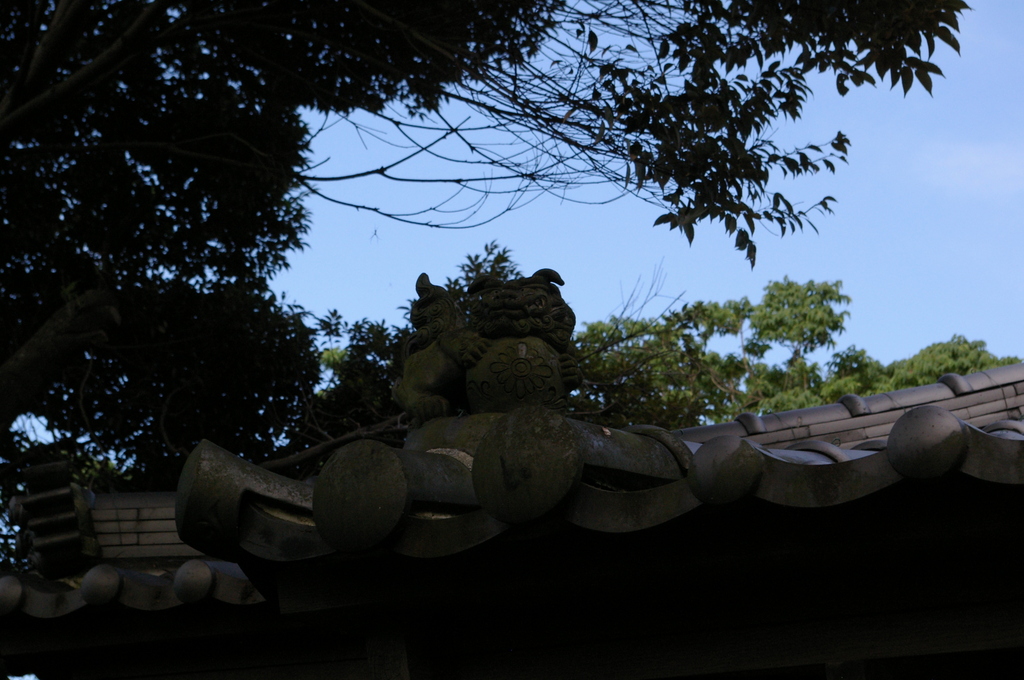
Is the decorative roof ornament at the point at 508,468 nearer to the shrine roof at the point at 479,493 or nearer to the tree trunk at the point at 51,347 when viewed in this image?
the shrine roof at the point at 479,493

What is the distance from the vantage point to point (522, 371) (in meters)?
3.24

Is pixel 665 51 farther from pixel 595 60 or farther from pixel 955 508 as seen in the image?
pixel 955 508

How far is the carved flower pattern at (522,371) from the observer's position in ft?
10.6

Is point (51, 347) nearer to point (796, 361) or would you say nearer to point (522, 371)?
point (522, 371)

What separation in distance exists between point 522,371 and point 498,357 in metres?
0.10

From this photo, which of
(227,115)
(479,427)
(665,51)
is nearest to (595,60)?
(665,51)

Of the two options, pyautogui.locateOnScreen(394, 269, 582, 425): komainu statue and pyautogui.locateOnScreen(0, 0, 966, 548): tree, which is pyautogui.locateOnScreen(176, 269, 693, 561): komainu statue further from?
pyautogui.locateOnScreen(0, 0, 966, 548): tree

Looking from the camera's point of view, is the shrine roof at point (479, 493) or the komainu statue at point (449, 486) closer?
the shrine roof at point (479, 493)

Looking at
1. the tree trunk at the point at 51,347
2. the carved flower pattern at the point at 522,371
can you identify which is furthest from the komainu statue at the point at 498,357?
the tree trunk at the point at 51,347

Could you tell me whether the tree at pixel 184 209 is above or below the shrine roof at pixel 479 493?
above

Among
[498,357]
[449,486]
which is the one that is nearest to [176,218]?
[498,357]

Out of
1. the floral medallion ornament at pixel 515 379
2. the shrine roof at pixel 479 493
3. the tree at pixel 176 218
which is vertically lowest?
the shrine roof at pixel 479 493

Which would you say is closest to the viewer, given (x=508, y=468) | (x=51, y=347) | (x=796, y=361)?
(x=508, y=468)

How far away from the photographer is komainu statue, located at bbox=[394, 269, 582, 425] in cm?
324
